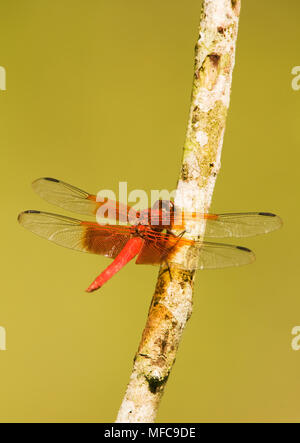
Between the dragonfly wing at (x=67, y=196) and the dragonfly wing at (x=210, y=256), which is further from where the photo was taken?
the dragonfly wing at (x=67, y=196)

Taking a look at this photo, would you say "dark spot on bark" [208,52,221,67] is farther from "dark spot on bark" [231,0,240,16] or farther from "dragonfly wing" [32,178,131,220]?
"dragonfly wing" [32,178,131,220]

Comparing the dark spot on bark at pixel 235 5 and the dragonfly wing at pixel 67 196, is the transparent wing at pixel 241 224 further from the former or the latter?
the dark spot on bark at pixel 235 5

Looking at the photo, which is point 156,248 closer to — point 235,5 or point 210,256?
point 210,256

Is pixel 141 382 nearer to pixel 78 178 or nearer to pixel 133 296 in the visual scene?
pixel 133 296

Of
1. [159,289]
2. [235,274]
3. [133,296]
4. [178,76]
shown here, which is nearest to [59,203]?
[159,289]

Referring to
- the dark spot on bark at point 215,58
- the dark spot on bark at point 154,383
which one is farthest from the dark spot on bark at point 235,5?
the dark spot on bark at point 154,383

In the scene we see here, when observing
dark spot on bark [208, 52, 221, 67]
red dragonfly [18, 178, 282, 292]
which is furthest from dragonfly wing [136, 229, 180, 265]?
dark spot on bark [208, 52, 221, 67]
